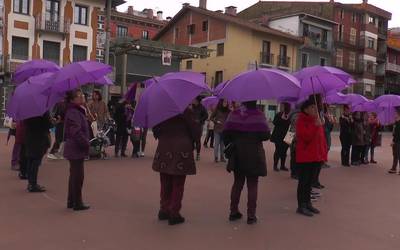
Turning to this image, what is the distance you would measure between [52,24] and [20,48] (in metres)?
2.47

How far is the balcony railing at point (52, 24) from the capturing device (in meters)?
32.1

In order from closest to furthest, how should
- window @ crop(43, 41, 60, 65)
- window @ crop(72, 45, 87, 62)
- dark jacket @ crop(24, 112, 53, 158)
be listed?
dark jacket @ crop(24, 112, 53, 158)
window @ crop(43, 41, 60, 65)
window @ crop(72, 45, 87, 62)

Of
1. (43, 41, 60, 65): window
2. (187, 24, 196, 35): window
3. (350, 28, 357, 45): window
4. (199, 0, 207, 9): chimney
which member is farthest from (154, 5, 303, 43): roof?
(43, 41, 60, 65): window

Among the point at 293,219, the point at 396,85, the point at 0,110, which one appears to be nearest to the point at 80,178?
the point at 293,219

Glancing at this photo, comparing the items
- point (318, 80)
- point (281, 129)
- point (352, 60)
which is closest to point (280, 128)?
point (281, 129)

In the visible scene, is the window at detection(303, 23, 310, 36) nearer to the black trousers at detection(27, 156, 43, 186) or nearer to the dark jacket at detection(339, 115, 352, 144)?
the dark jacket at detection(339, 115, 352, 144)

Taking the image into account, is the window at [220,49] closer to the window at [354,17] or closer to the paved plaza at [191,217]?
the window at [354,17]

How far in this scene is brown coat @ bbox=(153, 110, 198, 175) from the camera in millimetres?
6223

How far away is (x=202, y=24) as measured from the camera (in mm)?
47031

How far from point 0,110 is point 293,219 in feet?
91.7

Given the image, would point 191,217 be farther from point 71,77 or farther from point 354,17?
point 354,17

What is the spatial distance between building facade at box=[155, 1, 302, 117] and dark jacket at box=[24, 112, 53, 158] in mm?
35659

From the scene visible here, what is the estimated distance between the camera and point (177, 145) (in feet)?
20.5

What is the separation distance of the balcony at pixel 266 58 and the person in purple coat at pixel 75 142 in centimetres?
3943
